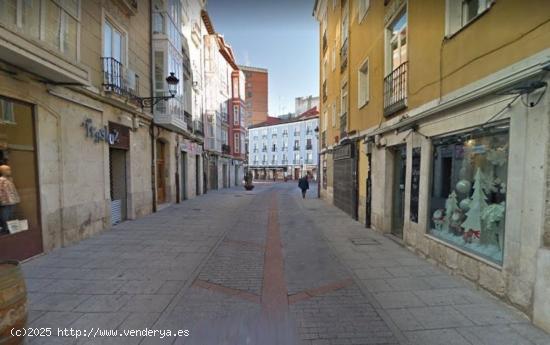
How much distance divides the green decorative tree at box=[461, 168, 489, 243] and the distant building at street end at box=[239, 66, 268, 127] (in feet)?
215

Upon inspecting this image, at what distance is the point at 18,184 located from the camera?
17.3 ft

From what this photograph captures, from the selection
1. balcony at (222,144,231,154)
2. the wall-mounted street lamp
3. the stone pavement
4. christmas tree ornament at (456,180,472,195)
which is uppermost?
the wall-mounted street lamp

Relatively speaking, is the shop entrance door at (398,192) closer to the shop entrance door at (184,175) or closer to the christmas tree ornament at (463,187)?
the christmas tree ornament at (463,187)

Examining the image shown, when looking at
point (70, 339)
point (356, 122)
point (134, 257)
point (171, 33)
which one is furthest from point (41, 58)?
point (356, 122)

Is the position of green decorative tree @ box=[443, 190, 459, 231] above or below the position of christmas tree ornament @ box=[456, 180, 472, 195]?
below

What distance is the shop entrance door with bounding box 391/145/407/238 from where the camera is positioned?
7.22m

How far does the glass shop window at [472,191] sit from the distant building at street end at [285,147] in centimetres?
4280

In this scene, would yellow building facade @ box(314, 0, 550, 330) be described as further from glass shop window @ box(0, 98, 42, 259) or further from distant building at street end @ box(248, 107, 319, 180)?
distant building at street end @ box(248, 107, 319, 180)

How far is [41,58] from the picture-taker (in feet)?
16.2

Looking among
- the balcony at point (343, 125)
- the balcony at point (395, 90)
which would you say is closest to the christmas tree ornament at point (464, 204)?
the balcony at point (395, 90)

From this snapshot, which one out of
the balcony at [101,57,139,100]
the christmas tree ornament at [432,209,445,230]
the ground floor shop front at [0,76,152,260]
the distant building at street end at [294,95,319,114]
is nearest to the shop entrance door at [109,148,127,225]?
the ground floor shop front at [0,76,152,260]

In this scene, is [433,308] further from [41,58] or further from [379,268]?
[41,58]

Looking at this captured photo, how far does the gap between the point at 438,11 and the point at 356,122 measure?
17.4 ft

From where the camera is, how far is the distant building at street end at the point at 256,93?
68.7 metres
